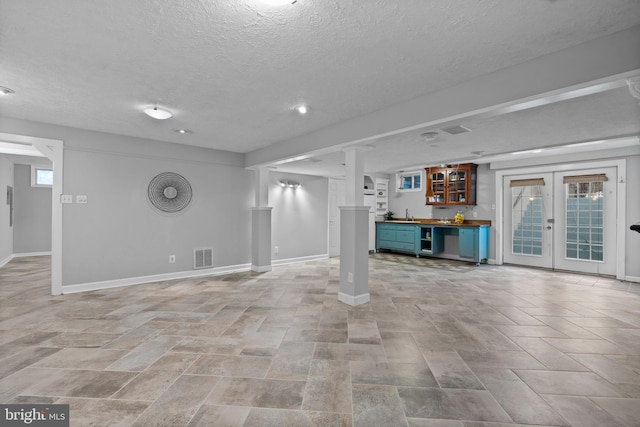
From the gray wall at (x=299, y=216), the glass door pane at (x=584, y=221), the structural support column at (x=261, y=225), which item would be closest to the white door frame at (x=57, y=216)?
the structural support column at (x=261, y=225)

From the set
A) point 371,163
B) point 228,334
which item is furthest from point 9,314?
point 371,163

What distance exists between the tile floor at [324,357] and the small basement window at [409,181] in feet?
14.2

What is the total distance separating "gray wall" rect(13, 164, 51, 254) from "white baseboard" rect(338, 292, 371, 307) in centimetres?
828

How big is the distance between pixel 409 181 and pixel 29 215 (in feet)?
32.8

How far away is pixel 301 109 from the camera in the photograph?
10.5 feet

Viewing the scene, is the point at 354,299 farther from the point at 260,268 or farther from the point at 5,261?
the point at 5,261

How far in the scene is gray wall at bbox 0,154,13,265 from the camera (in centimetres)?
605

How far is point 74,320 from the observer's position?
122 inches

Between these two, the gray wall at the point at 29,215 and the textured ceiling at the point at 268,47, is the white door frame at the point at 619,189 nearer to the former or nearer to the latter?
the textured ceiling at the point at 268,47

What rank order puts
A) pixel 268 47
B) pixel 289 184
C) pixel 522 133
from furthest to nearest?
pixel 289 184 < pixel 522 133 < pixel 268 47

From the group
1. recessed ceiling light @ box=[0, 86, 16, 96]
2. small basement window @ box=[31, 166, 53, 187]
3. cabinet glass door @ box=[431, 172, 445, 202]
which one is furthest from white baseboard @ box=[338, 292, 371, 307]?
small basement window @ box=[31, 166, 53, 187]

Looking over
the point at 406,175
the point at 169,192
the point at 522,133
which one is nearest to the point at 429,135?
the point at 522,133

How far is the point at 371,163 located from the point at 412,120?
354 centimetres

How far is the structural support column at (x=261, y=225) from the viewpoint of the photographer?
5.65m
